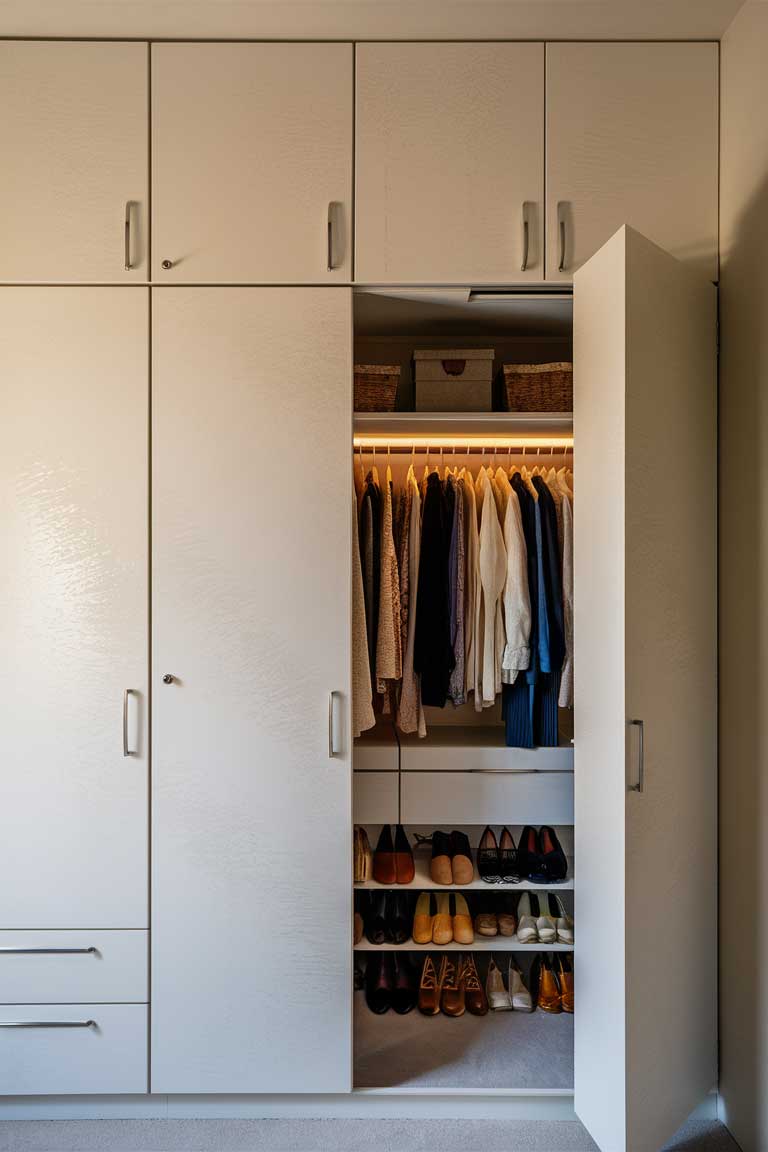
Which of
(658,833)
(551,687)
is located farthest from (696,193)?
(658,833)

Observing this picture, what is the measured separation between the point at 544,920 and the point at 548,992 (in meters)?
0.28

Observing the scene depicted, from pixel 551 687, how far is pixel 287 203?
1.65m

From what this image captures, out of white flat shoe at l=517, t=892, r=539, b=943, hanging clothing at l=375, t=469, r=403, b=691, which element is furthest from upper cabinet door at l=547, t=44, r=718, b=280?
white flat shoe at l=517, t=892, r=539, b=943

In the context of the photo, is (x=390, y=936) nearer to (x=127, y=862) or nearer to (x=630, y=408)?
(x=127, y=862)

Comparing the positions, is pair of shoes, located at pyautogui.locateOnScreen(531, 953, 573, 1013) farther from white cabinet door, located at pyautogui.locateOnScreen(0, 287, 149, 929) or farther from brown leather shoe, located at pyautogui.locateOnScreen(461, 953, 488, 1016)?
white cabinet door, located at pyautogui.locateOnScreen(0, 287, 149, 929)

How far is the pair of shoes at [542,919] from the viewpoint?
2369 millimetres

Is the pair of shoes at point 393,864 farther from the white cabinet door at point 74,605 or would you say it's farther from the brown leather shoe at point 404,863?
the white cabinet door at point 74,605

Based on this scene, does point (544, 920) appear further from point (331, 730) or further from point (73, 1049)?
point (73, 1049)

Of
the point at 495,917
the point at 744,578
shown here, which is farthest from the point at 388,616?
the point at 495,917

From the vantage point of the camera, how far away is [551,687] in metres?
2.38

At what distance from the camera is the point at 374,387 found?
7.92 ft

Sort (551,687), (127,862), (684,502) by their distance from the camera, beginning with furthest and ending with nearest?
(551,687) → (127,862) → (684,502)

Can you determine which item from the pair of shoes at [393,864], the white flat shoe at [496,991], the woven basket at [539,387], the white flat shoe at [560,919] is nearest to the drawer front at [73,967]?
the pair of shoes at [393,864]

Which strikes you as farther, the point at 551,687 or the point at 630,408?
the point at 551,687
